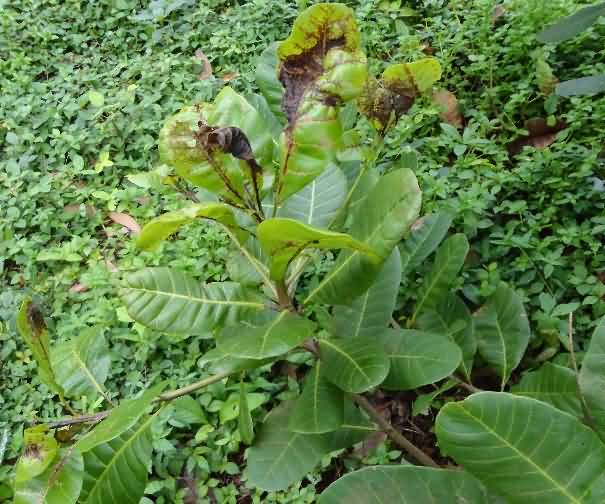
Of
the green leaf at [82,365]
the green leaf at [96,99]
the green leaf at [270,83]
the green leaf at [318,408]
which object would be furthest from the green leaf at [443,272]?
the green leaf at [96,99]

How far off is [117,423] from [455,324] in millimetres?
773

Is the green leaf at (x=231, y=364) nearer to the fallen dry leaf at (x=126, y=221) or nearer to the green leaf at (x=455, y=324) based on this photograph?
the green leaf at (x=455, y=324)

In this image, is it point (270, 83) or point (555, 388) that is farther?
point (555, 388)

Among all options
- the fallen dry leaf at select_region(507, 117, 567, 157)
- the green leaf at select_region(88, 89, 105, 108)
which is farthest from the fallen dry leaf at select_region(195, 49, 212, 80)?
the fallen dry leaf at select_region(507, 117, 567, 157)

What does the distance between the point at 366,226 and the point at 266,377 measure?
3.50ft

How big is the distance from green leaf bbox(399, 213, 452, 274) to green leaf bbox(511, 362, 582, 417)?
345 mm

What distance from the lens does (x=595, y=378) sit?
85 centimetres

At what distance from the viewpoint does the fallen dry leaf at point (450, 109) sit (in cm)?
235

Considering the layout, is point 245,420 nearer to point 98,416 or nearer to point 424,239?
point 98,416

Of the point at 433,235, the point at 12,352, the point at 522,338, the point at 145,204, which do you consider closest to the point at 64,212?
the point at 145,204

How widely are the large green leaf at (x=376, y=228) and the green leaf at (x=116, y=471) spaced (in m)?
0.39

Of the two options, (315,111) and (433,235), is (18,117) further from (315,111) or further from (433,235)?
(315,111)

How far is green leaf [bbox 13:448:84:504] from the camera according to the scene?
0.87 m

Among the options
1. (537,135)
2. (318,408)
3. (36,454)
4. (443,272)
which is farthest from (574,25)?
(36,454)
